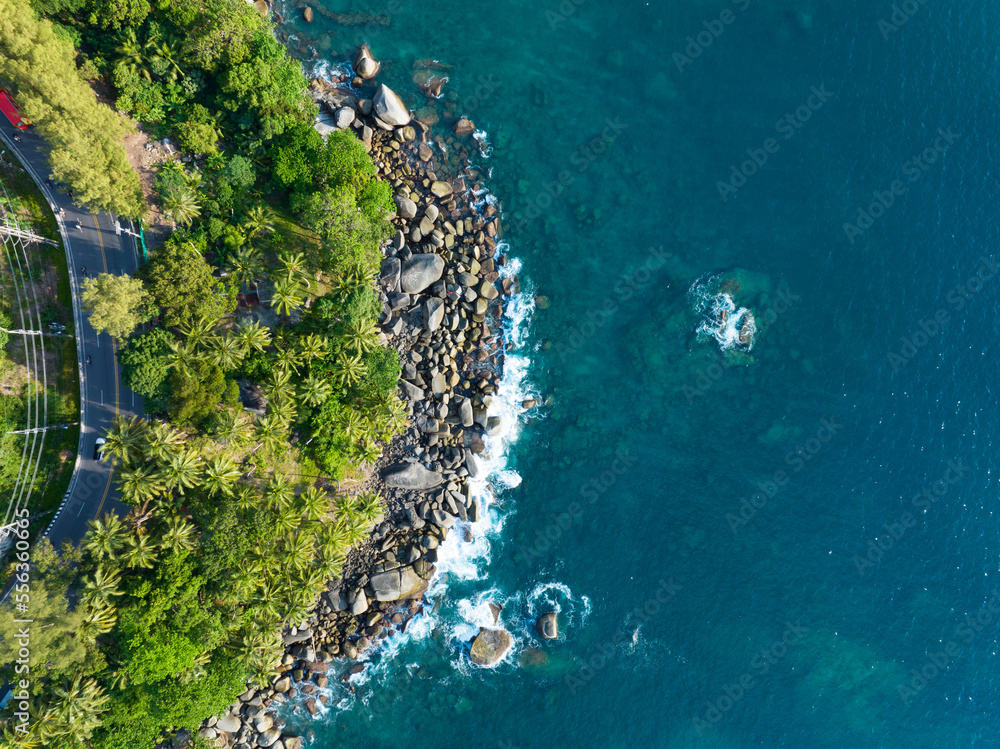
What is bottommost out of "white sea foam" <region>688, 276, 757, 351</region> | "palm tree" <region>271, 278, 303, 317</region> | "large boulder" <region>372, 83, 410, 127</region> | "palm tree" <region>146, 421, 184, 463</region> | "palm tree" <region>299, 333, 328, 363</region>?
"palm tree" <region>146, 421, 184, 463</region>

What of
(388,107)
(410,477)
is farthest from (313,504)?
(388,107)

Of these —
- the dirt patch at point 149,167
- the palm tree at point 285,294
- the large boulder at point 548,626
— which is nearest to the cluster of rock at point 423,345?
the large boulder at point 548,626

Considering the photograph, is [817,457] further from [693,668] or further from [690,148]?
[690,148]

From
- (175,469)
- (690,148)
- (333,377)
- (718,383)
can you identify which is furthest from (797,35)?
(175,469)

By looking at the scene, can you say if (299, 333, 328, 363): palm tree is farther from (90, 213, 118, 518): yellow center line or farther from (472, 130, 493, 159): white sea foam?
(472, 130, 493, 159): white sea foam

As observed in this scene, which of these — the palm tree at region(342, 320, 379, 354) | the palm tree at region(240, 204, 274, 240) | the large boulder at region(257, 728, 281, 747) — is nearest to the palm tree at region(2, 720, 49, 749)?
the large boulder at region(257, 728, 281, 747)

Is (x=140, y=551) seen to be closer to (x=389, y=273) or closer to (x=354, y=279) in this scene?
(x=354, y=279)
